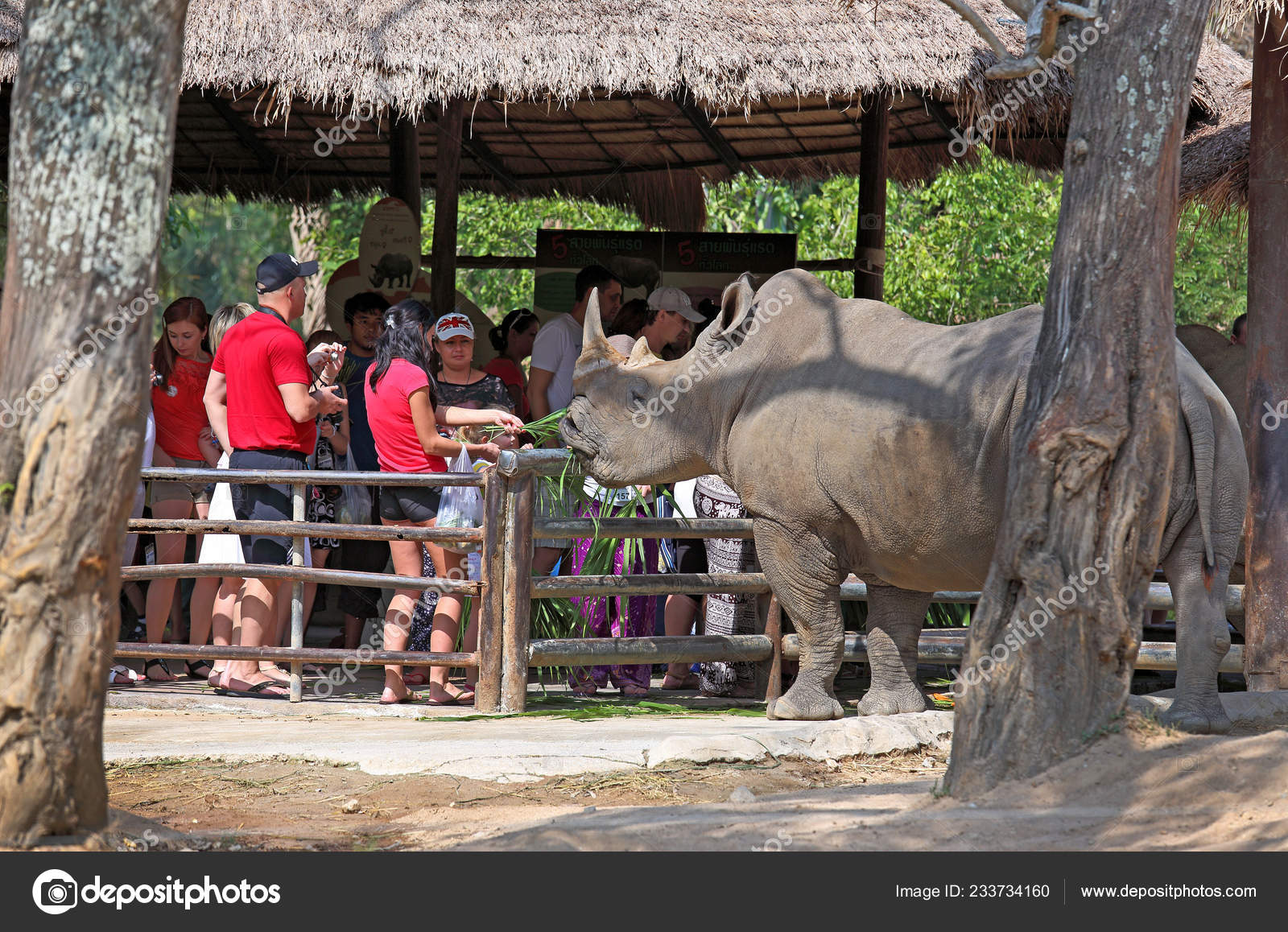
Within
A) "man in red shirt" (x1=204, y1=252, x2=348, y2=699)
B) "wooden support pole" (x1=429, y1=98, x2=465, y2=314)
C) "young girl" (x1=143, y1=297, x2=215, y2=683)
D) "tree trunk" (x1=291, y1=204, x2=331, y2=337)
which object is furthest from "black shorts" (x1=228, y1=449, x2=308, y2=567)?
"tree trunk" (x1=291, y1=204, x2=331, y2=337)

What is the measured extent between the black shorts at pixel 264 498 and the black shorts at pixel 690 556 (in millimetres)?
1892

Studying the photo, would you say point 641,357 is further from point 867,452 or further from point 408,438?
point 867,452

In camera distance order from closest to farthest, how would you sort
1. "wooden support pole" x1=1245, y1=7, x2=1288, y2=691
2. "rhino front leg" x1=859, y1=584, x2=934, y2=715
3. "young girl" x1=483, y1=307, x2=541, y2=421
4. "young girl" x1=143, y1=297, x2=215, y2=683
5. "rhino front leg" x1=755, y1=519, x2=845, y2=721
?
"rhino front leg" x1=755, y1=519, x2=845, y2=721 < "rhino front leg" x1=859, y1=584, x2=934, y2=715 < "wooden support pole" x1=1245, y1=7, x2=1288, y2=691 < "young girl" x1=143, y1=297, x2=215, y2=683 < "young girl" x1=483, y1=307, x2=541, y2=421

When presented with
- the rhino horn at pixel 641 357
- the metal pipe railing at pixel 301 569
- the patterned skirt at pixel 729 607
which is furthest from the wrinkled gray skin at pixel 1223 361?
the metal pipe railing at pixel 301 569

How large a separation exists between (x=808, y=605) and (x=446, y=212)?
193 inches

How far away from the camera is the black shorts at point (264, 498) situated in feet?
21.3

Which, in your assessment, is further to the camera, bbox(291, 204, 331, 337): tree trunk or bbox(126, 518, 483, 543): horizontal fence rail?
bbox(291, 204, 331, 337): tree trunk

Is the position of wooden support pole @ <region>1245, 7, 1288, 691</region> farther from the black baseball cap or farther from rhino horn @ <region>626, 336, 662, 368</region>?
the black baseball cap

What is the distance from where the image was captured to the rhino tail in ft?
15.9

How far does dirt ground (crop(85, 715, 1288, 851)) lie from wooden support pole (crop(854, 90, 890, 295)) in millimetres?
5179

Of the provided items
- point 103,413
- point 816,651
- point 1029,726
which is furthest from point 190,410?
point 1029,726

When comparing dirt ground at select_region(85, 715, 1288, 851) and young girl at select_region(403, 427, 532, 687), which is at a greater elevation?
young girl at select_region(403, 427, 532, 687)

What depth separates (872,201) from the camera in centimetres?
968

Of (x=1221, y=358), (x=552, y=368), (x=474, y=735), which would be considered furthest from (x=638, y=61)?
(x=474, y=735)
